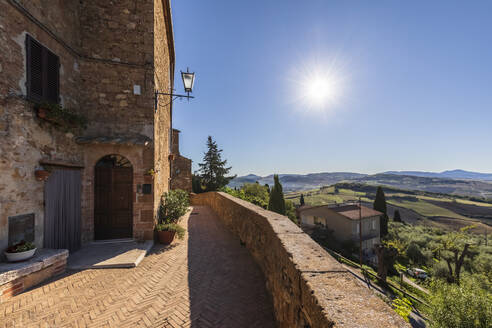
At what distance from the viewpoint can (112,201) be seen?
20.7 feet

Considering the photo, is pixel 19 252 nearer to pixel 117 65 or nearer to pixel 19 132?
pixel 19 132

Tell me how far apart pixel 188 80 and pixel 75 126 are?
358 centimetres

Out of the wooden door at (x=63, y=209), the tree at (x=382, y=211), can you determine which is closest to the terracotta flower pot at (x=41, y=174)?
the wooden door at (x=63, y=209)

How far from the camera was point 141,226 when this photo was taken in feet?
20.3

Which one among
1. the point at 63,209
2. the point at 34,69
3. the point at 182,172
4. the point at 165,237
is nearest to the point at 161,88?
the point at 34,69

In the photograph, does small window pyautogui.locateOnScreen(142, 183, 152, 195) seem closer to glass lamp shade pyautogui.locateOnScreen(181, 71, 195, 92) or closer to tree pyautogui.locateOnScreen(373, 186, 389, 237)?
glass lamp shade pyautogui.locateOnScreen(181, 71, 195, 92)

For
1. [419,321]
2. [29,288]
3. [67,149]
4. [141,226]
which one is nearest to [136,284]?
[29,288]

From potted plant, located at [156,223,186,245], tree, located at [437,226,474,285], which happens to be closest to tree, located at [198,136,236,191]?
potted plant, located at [156,223,186,245]

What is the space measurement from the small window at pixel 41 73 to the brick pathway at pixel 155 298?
13.8 feet

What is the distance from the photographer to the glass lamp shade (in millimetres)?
6766

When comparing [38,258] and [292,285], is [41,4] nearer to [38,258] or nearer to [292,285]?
[38,258]

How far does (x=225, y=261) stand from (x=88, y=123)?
581 cm

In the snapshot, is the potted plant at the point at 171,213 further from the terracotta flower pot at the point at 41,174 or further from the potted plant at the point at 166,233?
the terracotta flower pot at the point at 41,174

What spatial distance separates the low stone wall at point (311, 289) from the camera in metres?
1.39
